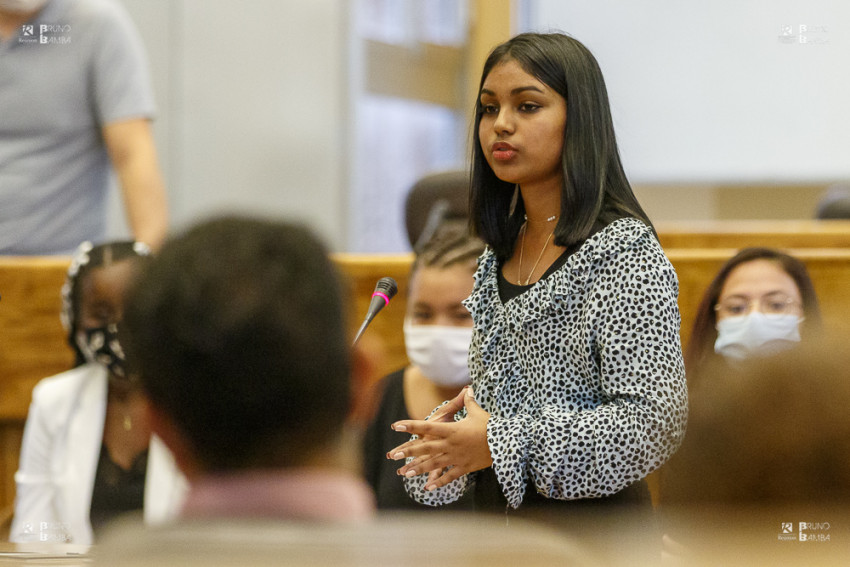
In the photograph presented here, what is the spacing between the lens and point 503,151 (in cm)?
136

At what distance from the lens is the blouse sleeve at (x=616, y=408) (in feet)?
4.16

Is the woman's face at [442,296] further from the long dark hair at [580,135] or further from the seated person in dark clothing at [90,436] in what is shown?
the long dark hair at [580,135]

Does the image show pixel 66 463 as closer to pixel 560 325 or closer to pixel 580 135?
pixel 560 325

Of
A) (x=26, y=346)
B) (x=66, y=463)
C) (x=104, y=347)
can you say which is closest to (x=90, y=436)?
(x=66, y=463)

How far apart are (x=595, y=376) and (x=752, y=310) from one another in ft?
2.56

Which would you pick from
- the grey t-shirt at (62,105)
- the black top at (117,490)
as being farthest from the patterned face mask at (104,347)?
the grey t-shirt at (62,105)

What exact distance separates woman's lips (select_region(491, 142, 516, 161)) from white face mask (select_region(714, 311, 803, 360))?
748 millimetres

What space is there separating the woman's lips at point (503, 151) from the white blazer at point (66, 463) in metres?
0.98

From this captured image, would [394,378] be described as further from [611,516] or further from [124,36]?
[124,36]

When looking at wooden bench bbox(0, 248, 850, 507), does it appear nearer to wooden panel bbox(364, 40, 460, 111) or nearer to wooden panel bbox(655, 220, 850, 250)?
wooden panel bbox(655, 220, 850, 250)

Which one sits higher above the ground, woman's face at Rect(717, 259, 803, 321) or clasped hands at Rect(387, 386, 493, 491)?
woman's face at Rect(717, 259, 803, 321)

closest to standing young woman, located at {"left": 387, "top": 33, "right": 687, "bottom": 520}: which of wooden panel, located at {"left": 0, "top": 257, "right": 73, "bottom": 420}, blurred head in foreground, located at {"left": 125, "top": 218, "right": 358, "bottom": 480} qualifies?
blurred head in foreground, located at {"left": 125, "top": 218, "right": 358, "bottom": 480}

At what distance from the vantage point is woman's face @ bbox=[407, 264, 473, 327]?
210cm

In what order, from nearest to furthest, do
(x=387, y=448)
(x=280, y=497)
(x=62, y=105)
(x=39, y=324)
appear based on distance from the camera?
1. (x=280, y=497)
2. (x=387, y=448)
3. (x=62, y=105)
4. (x=39, y=324)
